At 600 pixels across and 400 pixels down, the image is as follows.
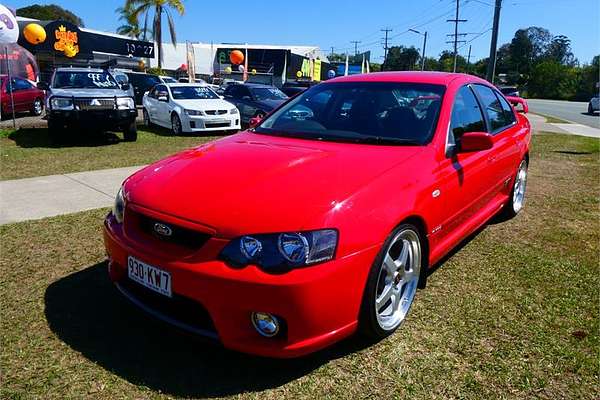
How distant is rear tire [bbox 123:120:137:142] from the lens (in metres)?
10.7

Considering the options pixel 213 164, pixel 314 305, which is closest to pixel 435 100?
pixel 213 164

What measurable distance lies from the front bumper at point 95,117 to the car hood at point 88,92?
0.37m

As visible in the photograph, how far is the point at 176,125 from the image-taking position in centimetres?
1282

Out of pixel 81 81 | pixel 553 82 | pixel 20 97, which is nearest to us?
pixel 81 81

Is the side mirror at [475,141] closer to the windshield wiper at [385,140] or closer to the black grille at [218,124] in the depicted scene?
the windshield wiper at [385,140]

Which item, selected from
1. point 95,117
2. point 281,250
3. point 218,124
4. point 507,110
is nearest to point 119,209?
point 281,250

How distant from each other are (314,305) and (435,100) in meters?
2.07

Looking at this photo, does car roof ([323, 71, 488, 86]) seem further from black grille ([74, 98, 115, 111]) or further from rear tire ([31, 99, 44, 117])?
rear tire ([31, 99, 44, 117])

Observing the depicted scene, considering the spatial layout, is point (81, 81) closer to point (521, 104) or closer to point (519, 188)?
point (521, 104)

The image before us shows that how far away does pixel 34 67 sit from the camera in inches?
843

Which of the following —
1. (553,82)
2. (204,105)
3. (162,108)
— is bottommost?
(162,108)

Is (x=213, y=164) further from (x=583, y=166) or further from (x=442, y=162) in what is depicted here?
(x=583, y=166)

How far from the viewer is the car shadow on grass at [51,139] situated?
1007 cm

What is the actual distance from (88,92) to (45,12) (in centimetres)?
6193
